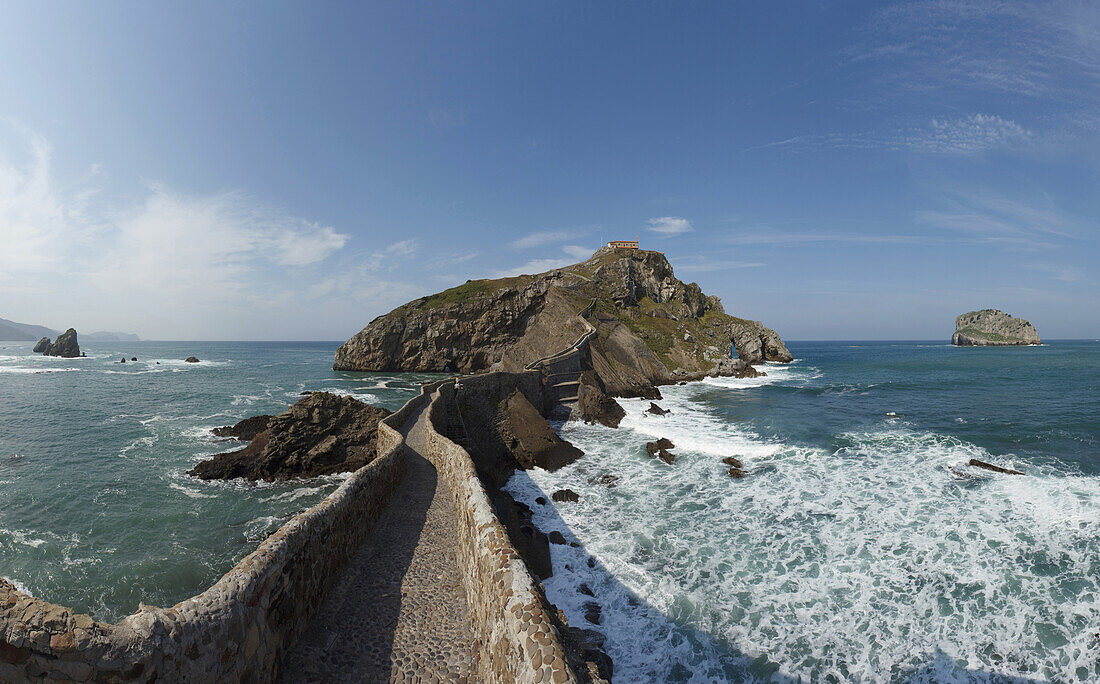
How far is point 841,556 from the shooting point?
16.3 m

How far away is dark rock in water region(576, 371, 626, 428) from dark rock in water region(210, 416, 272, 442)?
1028 inches

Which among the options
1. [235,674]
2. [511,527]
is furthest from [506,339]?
[235,674]

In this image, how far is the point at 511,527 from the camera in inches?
674

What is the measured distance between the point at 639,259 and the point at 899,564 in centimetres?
8094

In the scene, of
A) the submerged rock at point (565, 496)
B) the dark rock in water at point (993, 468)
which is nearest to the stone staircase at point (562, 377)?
the submerged rock at point (565, 496)

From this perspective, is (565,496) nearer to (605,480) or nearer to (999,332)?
(605,480)

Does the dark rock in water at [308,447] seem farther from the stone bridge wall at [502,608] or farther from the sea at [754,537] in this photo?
the stone bridge wall at [502,608]

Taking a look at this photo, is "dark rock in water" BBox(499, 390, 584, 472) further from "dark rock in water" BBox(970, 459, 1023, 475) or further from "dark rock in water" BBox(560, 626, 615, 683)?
"dark rock in water" BBox(970, 459, 1023, 475)

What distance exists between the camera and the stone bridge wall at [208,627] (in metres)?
4.51

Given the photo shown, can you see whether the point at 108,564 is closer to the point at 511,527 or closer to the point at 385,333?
the point at 511,527

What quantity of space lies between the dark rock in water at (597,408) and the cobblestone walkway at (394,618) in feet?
88.0

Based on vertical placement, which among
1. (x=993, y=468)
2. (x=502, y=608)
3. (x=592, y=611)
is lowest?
(x=592, y=611)

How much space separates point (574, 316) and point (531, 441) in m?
34.9

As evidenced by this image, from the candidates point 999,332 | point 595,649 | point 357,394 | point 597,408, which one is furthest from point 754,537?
point 999,332
